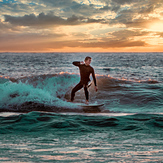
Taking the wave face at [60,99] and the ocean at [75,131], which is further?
the wave face at [60,99]

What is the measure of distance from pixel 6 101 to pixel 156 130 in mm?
7358

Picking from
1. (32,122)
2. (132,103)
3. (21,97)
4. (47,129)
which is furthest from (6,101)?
(132,103)

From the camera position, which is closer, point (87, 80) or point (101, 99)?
point (87, 80)

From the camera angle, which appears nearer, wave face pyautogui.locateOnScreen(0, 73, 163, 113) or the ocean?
the ocean

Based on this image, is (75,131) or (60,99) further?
(60,99)

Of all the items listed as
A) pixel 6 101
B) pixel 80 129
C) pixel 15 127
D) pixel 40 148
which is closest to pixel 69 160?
pixel 40 148

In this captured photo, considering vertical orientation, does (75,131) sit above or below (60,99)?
above

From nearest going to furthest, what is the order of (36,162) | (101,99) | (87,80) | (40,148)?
1. (36,162)
2. (40,148)
3. (87,80)
4. (101,99)

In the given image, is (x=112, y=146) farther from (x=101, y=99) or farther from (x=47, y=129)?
(x=101, y=99)

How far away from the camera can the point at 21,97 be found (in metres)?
10.5

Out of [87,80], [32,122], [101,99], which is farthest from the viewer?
[101,99]

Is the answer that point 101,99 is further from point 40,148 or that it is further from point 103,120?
point 40,148

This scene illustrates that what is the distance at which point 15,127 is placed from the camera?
236 inches

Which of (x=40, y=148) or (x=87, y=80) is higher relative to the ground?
(x=87, y=80)
